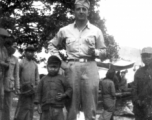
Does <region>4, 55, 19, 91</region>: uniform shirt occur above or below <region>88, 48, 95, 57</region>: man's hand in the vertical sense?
below

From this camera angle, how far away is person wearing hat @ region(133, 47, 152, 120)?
6305 mm

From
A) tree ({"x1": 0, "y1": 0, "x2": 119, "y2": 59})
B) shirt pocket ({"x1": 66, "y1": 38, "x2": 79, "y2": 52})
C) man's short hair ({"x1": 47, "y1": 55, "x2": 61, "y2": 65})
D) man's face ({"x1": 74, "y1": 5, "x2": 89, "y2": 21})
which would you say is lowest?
man's short hair ({"x1": 47, "y1": 55, "x2": 61, "y2": 65})

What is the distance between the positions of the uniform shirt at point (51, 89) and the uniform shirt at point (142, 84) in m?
1.77

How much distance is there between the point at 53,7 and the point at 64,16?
80cm

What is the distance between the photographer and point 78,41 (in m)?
4.91

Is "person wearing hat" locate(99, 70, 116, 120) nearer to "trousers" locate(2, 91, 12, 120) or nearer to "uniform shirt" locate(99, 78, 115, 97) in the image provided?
"uniform shirt" locate(99, 78, 115, 97)

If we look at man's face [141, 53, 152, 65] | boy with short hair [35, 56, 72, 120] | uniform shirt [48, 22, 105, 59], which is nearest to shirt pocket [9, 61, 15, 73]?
boy with short hair [35, 56, 72, 120]

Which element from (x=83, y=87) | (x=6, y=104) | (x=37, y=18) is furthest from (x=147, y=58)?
(x=37, y=18)

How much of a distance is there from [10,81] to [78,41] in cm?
296

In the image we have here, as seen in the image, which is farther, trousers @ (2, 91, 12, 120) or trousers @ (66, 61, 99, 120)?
trousers @ (2, 91, 12, 120)

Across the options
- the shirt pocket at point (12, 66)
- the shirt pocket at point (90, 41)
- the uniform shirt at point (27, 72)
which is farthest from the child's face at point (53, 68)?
the uniform shirt at point (27, 72)

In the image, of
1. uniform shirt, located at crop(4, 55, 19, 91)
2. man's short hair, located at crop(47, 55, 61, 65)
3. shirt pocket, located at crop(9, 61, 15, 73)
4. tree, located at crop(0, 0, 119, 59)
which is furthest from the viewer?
tree, located at crop(0, 0, 119, 59)

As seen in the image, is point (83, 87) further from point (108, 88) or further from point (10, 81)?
point (108, 88)

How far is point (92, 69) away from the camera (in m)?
4.79
